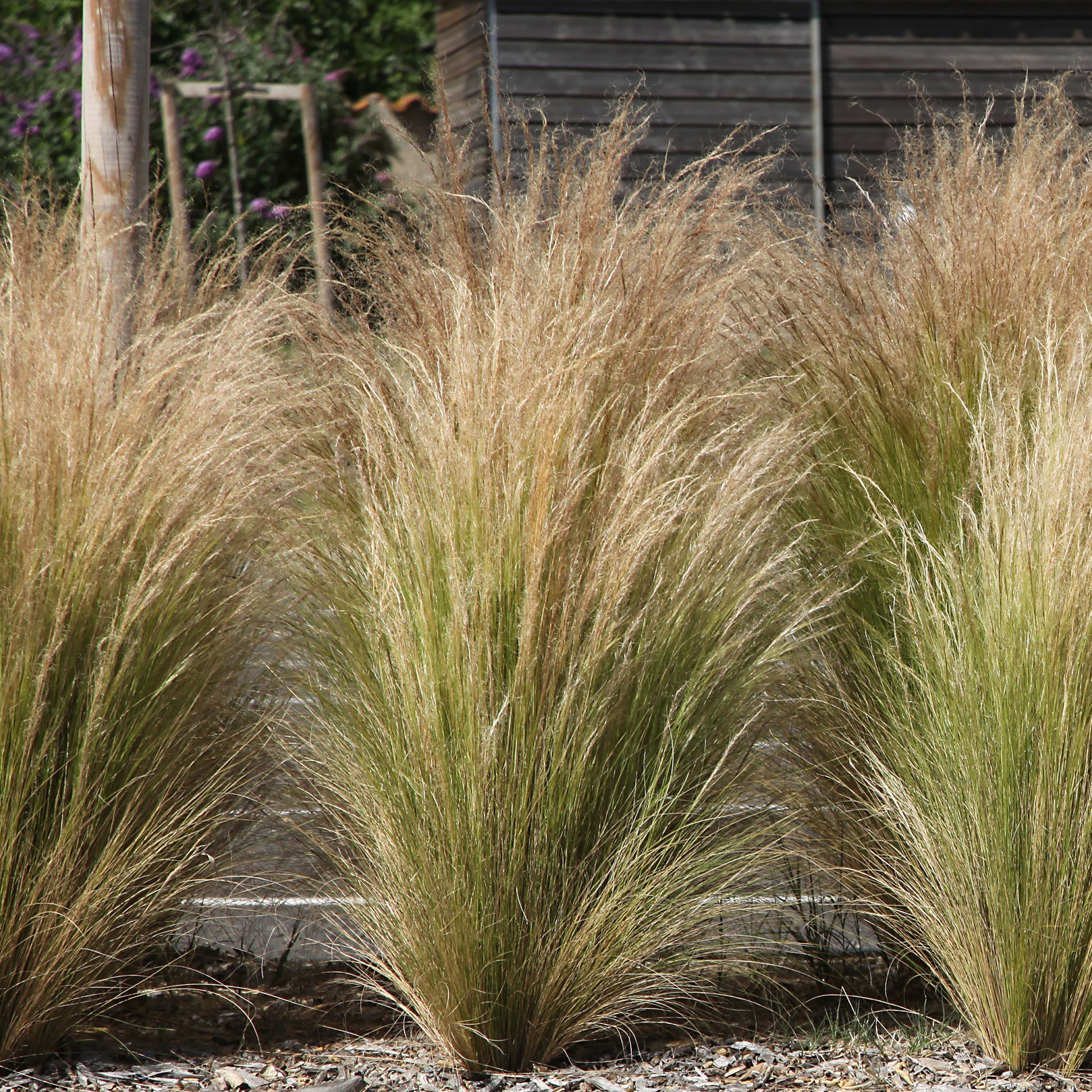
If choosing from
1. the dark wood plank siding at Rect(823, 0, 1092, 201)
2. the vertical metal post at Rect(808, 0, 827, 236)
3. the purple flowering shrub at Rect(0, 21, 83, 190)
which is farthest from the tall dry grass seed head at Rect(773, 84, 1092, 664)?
the purple flowering shrub at Rect(0, 21, 83, 190)

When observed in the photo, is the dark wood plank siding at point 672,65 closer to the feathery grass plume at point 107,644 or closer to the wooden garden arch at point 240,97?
the wooden garden arch at point 240,97

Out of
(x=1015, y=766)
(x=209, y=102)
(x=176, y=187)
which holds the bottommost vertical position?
(x=1015, y=766)

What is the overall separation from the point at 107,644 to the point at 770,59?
796cm

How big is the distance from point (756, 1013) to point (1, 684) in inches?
66.6

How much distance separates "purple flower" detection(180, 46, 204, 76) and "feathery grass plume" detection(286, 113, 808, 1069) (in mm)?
7517

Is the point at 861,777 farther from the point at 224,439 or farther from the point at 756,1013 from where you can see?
the point at 224,439

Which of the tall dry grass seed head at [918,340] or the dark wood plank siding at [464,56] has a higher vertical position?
the dark wood plank siding at [464,56]

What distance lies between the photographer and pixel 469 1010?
2395mm

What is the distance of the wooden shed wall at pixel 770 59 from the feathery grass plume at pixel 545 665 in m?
6.58

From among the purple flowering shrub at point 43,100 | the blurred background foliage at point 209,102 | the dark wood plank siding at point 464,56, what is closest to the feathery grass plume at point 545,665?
the dark wood plank siding at point 464,56

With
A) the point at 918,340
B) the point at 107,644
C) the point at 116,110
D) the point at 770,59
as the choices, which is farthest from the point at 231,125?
the point at 107,644

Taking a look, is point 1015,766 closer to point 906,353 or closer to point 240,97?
point 906,353

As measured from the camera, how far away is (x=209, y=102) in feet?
31.0

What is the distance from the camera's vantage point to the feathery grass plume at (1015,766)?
238 centimetres
